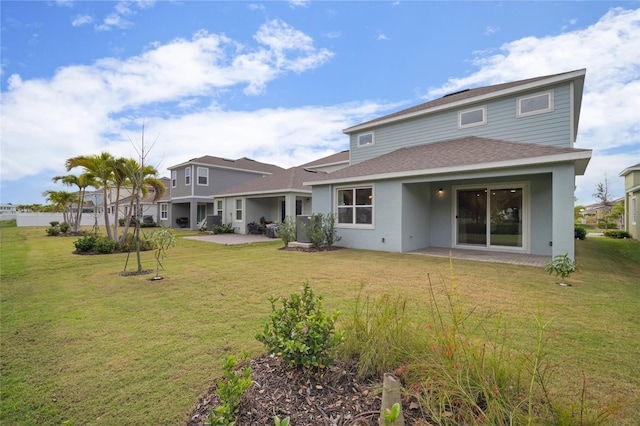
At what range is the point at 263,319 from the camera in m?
3.97

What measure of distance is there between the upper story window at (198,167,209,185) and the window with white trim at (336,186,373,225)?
49.2 ft

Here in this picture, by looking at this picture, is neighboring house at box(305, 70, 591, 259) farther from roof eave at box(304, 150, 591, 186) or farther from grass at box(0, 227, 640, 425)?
grass at box(0, 227, 640, 425)

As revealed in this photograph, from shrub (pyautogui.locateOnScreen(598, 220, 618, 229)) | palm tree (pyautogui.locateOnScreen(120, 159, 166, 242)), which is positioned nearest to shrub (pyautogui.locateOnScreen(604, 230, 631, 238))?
shrub (pyautogui.locateOnScreen(598, 220, 618, 229))

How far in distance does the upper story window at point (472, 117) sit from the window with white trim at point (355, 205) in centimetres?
477

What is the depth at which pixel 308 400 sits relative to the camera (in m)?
2.11

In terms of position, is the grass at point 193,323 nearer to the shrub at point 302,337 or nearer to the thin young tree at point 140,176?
the shrub at point 302,337

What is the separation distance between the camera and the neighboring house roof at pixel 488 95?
28.9 feet

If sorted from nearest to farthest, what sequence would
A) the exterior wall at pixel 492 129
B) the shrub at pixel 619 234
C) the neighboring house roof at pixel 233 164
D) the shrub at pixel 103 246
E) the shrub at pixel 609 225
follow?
the exterior wall at pixel 492 129
the shrub at pixel 103 246
the shrub at pixel 619 234
the neighboring house roof at pixel 233 164
the shrub at pixel 609 225

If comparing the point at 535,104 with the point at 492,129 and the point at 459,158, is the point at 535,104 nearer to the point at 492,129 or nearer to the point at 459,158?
the point at 492,129

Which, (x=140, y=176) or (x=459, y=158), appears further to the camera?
(x=459, y=158)

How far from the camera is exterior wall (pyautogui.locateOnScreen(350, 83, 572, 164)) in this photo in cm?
894

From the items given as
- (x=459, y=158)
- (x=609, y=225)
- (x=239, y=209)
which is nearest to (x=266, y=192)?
(x=239, y=209)

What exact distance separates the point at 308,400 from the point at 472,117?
481 inches

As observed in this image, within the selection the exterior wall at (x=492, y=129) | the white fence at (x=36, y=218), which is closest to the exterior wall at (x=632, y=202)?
the exterior wall at (x=492, y=129)
